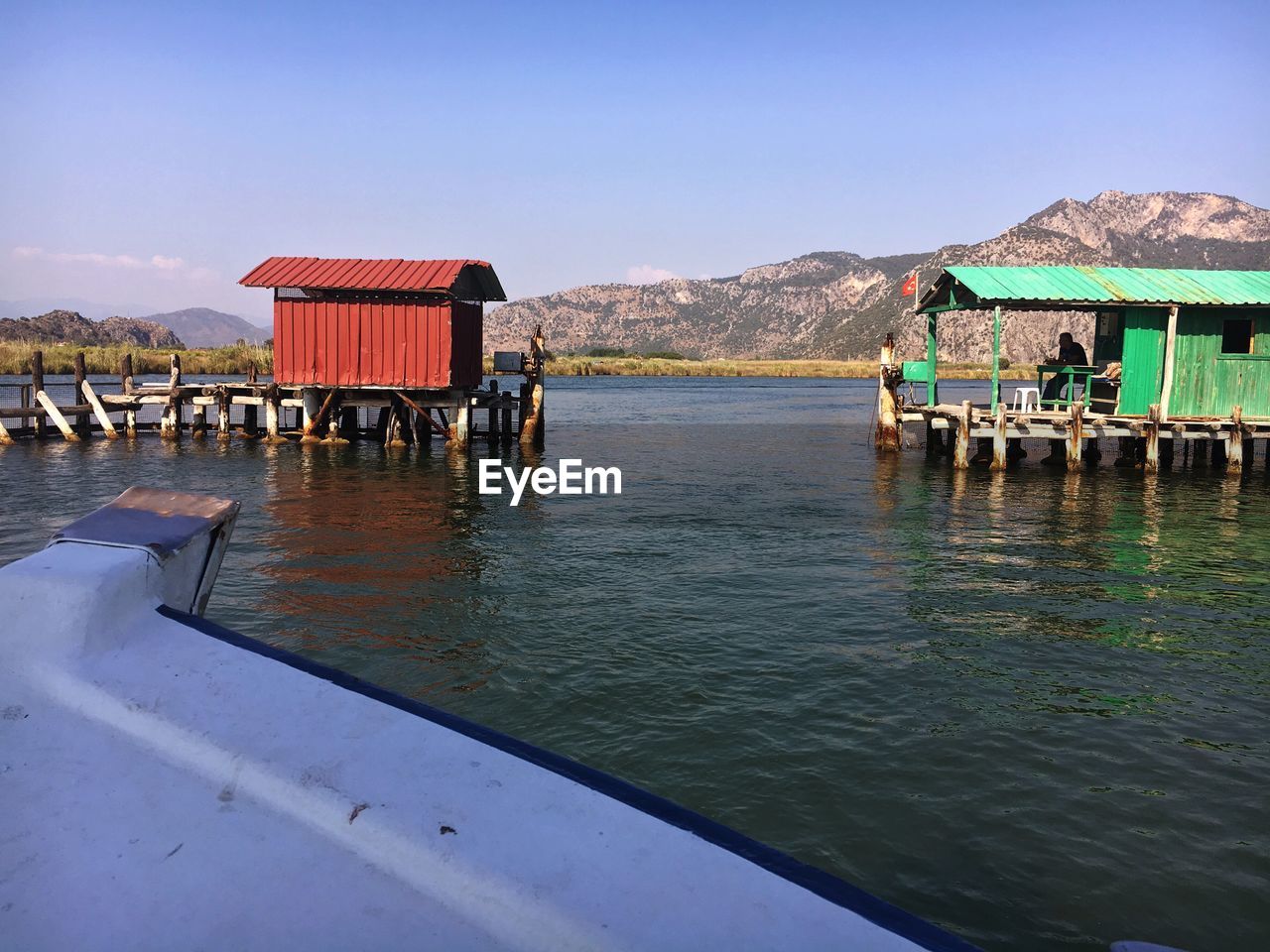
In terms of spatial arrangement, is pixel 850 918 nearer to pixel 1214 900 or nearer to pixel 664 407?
pixel 1214 900

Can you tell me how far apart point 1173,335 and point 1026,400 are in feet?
13.2

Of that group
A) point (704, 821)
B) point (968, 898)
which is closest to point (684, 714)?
point (968, 898)

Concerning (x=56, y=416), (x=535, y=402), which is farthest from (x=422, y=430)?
(x=56, y=416)

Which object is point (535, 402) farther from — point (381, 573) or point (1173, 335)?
point (1173, 335)

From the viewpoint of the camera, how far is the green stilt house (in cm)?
2389

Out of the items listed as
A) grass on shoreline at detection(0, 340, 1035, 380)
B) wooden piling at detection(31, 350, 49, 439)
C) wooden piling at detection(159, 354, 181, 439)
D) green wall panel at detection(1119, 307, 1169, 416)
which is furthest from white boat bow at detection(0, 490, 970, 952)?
grass on shoreline at detection(0, 340, 1035, 380)

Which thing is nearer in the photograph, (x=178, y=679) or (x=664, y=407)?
(x=178, y=679)

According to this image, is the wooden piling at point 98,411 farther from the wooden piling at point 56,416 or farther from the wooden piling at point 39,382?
the wooden piling at point 39,382

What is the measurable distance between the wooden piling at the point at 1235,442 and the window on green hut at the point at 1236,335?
5.43ft

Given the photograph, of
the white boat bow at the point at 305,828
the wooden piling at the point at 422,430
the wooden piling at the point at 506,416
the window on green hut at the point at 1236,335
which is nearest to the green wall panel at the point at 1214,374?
the window on green hut at the point at 1236,335

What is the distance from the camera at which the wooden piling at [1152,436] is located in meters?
24.3

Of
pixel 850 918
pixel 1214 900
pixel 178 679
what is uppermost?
pixel 178 679

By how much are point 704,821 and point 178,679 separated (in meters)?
1.67

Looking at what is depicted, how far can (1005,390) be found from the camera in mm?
70062
